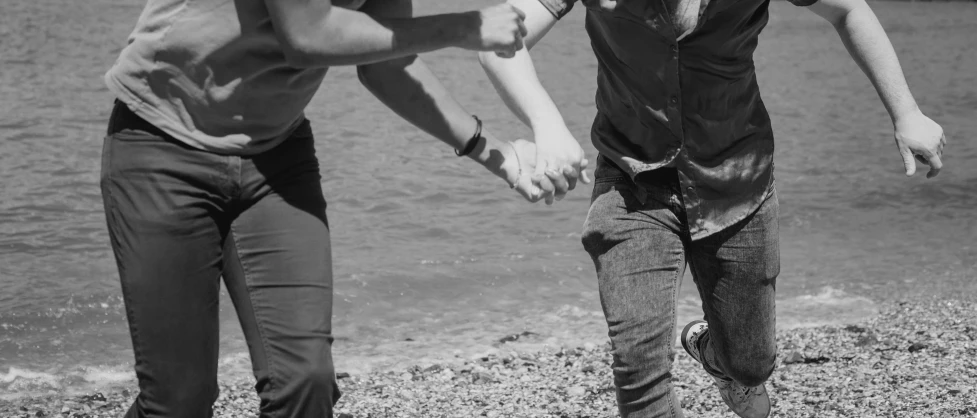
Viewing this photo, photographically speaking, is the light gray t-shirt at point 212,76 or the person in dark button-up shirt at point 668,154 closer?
the light gray t-shirt at point 212,76

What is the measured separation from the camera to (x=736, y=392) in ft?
14.7

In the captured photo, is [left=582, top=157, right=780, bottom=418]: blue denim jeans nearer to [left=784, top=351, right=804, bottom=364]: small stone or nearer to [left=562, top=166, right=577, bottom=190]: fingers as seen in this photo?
[left=562, top=166, right=577, bottom=190]: fingers

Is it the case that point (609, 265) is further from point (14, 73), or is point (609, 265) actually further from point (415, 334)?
point (14, 73)

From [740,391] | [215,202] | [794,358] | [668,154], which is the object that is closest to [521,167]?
[668,154]

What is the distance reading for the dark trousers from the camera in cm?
289

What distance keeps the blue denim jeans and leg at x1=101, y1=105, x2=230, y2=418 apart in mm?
1278

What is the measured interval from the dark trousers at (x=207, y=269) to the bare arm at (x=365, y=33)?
0.49 metres

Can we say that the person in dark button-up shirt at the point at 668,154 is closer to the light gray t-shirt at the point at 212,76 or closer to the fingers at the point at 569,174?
the fingers at the point at 569,174

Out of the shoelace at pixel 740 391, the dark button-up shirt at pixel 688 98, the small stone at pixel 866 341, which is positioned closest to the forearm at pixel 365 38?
the dark button-up shirt at pixel 688 98

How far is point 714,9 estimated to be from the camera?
3420 millimetres

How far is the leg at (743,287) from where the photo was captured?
3730mm

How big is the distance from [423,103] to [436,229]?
6817 mm

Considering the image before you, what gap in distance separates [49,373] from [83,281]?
190 cm

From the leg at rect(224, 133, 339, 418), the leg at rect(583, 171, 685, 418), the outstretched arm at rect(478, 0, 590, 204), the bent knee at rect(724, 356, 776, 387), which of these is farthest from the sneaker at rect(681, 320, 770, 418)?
the leg at rect(224, 133, 339, 418)
